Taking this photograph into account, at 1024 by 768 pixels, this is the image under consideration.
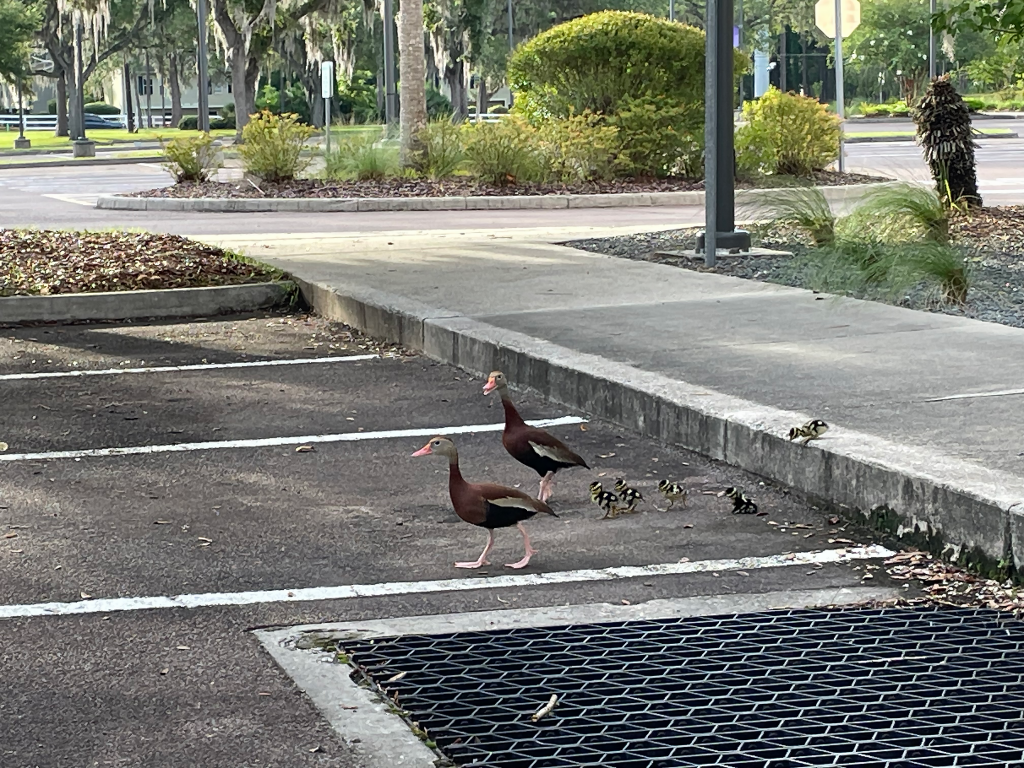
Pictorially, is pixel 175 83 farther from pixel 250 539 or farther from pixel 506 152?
pixel 250 539

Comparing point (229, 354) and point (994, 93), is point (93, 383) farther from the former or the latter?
point (994, 93)

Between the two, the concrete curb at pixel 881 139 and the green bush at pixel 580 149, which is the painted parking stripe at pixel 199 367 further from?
the concrete curb at pixel 881 139

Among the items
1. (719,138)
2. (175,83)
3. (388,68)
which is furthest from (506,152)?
(175,83)

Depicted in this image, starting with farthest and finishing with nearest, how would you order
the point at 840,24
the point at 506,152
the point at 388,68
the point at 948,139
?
1. the point at 388,68
2. the point at 840,24
3. the point at 506,152
4. the point at 948,139

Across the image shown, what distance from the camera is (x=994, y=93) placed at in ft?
239

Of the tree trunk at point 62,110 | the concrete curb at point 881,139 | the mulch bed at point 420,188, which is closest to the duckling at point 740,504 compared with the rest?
the mulch bed at point 420,188

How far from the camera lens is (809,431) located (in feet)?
19.9

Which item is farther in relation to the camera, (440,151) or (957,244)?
(440,151)

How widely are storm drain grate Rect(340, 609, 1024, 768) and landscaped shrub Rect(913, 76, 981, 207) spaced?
12.1m

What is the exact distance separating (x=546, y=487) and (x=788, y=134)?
62.5ft

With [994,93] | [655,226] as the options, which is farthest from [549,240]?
[994,93]

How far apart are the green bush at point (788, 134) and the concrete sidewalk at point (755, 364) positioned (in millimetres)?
11156

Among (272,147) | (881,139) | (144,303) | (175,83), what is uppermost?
(175,83)

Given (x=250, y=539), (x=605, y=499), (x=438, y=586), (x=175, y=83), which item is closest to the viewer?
(x=438, y=586)
